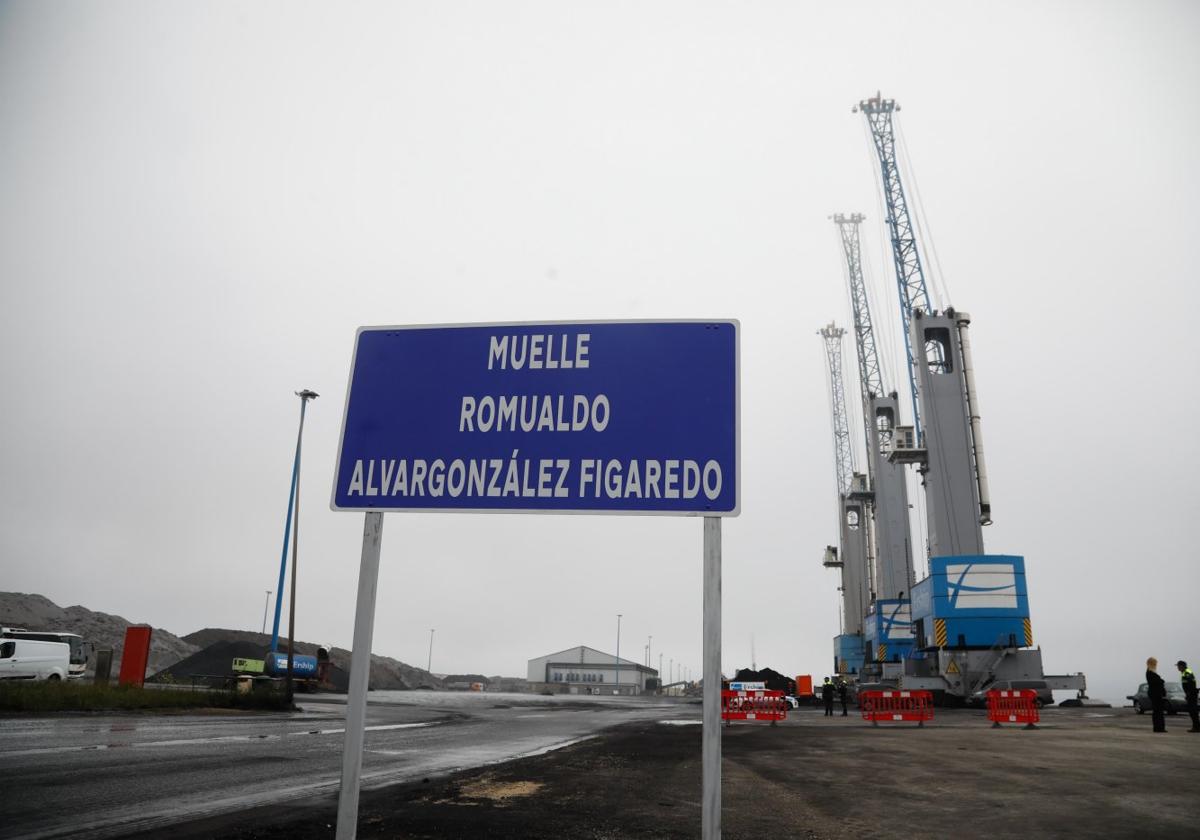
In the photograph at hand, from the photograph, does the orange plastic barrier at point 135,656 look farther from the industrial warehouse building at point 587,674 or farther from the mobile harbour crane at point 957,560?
the industrial warehouse building at point 587,674

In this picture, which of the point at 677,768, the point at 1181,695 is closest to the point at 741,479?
the point at 677,768

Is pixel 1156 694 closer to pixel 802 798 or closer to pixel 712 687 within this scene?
pixel 802 798

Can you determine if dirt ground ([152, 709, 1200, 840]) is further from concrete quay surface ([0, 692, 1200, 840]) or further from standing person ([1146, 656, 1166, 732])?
standing person ([1146, 656, 1166, 732])

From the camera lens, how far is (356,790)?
3.07 m

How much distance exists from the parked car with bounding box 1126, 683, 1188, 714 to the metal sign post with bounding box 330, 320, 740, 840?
2750 cm

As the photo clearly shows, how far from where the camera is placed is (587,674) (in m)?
113

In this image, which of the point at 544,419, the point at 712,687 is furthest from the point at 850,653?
the point at 712,687

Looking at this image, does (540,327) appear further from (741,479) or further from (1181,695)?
(1181,695)

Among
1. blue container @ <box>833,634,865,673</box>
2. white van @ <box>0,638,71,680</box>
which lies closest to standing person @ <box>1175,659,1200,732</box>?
white van @ <box>0,638,71,680</box>

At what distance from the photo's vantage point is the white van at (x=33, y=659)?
1006 inches

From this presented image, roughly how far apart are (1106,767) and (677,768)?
5.13 meters

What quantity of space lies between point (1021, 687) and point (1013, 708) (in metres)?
8.56

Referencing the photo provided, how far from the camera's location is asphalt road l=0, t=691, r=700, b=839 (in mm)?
5594

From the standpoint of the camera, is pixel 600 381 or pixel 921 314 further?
pixel 921 314
